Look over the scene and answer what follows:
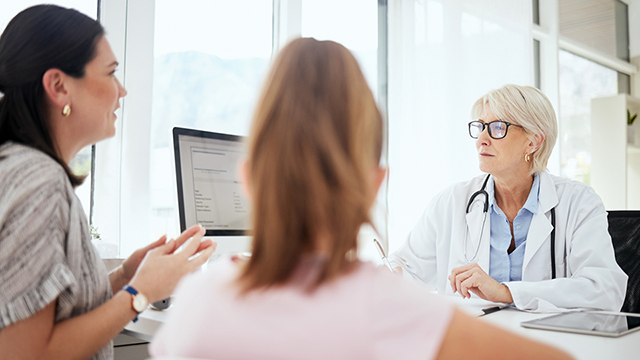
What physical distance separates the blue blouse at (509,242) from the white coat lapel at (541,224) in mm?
25

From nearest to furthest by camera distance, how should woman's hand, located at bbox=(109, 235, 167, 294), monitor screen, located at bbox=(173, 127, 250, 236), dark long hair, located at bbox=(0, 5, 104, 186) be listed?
dark long hair, located at bbox=(0, 5, 104, 186), woman's hand, located at bbox=(109, 235, 167, 294), monitor screen, located at bbox=(173, 127, 250, 236)

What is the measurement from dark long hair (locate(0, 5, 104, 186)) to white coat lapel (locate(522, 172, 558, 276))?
4.62 feet

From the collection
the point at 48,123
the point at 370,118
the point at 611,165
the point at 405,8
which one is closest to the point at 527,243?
the point at 370,118

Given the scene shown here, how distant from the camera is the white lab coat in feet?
4.83

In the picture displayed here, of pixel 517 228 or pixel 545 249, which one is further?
pixel 517 228

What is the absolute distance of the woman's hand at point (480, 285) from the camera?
1.46m

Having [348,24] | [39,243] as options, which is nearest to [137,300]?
[39,243]

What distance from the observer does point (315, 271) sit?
0.58m

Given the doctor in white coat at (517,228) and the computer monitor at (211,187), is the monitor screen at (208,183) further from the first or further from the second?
the doctor in white coat at (517,228)

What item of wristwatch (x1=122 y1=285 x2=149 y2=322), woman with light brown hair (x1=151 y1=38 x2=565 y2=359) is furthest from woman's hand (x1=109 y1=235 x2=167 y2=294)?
woman with light brown hair (x1=151 y1=38 x2=565 y2=359)

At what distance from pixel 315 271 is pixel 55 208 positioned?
0.58 metres

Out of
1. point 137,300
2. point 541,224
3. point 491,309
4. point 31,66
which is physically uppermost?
point 31,66

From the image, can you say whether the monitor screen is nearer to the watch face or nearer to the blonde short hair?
the watch face

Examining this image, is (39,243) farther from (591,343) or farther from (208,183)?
(591,343)
